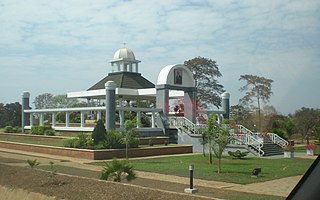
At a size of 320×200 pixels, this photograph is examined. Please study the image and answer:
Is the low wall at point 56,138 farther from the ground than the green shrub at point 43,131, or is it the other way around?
the green shrub at point 43,131

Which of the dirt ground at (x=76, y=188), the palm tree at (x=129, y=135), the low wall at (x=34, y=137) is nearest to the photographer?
the dirt ground at (x=76, y=188)

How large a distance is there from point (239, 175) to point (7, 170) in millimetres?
7423

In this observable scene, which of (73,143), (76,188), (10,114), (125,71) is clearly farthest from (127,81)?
(76,188)

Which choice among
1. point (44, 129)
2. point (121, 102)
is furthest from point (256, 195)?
point (121, 102)

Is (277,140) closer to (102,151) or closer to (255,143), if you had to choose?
(255,143)

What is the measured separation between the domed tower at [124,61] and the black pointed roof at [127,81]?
1.83ft

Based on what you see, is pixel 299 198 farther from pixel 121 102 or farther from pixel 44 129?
pixel 121 102

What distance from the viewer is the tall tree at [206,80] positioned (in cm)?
3891

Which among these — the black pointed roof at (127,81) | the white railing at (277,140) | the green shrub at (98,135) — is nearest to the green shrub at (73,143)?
the green shrub at (98,135)

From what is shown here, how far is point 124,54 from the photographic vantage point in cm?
3847

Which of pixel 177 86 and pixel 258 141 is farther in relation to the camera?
pixel 177 86

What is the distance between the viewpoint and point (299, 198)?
2404 millimetres

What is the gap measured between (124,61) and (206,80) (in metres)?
8.55

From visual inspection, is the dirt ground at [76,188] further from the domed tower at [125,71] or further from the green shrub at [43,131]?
the domed tower at [125,71]
